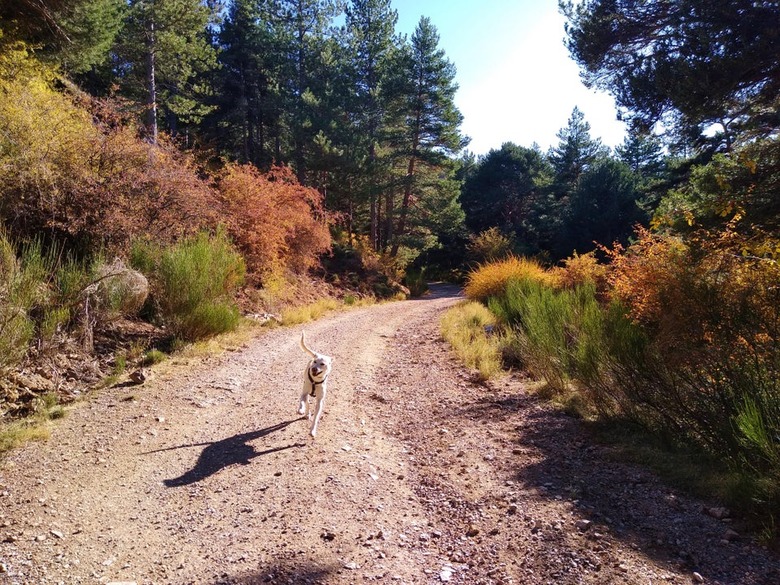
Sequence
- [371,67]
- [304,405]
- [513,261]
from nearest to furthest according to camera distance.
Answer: [304,405]
[513,261]
[371,67]

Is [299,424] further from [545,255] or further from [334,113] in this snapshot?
[545,255]

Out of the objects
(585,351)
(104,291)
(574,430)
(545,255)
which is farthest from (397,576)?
(545,255)

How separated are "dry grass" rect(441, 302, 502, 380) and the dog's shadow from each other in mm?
4271

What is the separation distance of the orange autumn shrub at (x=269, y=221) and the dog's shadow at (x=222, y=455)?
967 centimetres

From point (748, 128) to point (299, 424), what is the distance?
9.19 m

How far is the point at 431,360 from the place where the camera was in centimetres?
939

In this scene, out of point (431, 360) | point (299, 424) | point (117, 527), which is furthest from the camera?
point (431, 360)

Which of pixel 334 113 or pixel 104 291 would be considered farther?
pixel 334 113

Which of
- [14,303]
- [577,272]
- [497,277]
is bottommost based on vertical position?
[14,303]

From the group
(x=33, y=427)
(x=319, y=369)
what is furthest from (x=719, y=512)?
(x=33, y=427)

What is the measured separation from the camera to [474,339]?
35.3 ft

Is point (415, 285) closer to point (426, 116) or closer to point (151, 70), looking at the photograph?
point (426, 116)

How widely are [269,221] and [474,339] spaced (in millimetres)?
8184

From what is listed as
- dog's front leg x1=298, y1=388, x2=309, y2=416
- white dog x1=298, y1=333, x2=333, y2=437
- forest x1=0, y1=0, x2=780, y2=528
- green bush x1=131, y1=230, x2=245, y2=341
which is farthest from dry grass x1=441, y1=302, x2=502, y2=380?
green bush x1=131, y1=230, x2=245, y2=341
